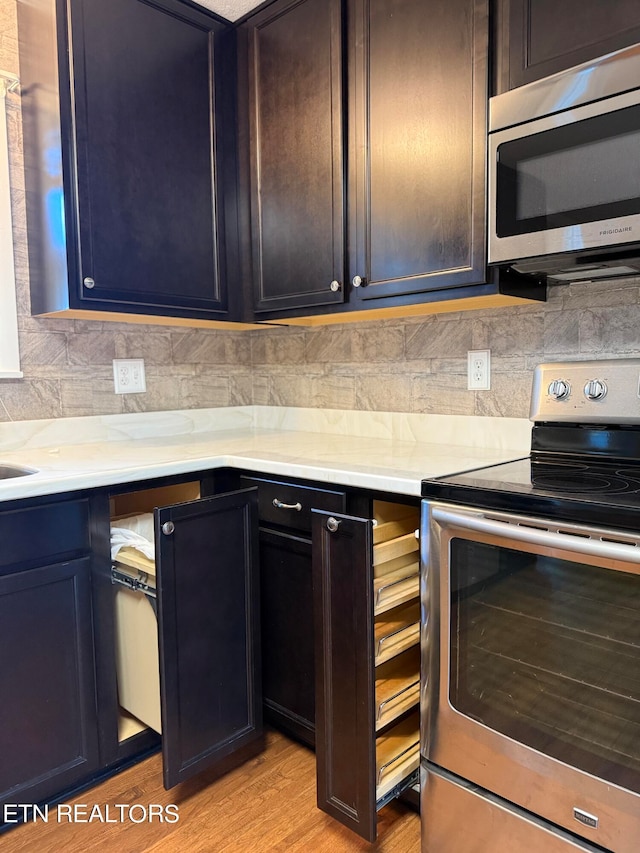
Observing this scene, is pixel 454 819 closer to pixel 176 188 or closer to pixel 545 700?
pixel 545 700

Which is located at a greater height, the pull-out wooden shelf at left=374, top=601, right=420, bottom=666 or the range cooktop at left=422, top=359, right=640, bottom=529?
the range cooktop at left=422, top=359, right=640, bottom=529

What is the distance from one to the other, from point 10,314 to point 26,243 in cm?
24

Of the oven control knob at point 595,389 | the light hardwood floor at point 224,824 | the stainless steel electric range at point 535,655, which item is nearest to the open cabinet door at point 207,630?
the light hardwood floor at point 224,824

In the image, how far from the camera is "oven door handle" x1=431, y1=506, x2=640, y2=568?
993 millimetres

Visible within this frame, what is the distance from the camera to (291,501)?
1600 mm

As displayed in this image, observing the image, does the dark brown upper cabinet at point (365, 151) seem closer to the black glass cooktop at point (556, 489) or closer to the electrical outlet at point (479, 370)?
the electrical outlet at point (479, 370)

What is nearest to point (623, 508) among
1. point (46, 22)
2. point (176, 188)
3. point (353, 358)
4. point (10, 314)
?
point (353, 358)

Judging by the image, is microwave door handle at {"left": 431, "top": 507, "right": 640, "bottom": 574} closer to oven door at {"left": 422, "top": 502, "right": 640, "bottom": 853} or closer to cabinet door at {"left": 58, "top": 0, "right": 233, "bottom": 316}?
oven door at {"left": 422, "top": 502, "right": 640, "bottom": 853}

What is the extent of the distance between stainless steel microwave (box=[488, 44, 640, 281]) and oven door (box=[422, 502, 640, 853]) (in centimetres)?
64

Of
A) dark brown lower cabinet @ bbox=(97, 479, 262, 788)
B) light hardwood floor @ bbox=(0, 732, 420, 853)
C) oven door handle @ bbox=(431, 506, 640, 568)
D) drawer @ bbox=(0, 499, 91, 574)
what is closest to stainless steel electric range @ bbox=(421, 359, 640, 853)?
oven door handle @ bbox=(431, 506, 640, 568)

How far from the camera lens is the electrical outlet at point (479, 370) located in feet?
5.94

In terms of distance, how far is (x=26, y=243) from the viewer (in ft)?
6.19

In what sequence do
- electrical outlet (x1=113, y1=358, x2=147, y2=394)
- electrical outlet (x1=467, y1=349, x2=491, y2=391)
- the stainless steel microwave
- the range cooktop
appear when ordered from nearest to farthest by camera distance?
1. the range cooktop
2. the stainless steel microwave
3. electrical outlet (x1=467, y1=349, x2=491, y2=391)
4. electrical outlet (x1=113, y1=358, x2=147, y2=394)

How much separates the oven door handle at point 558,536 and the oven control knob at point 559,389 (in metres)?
0.50
